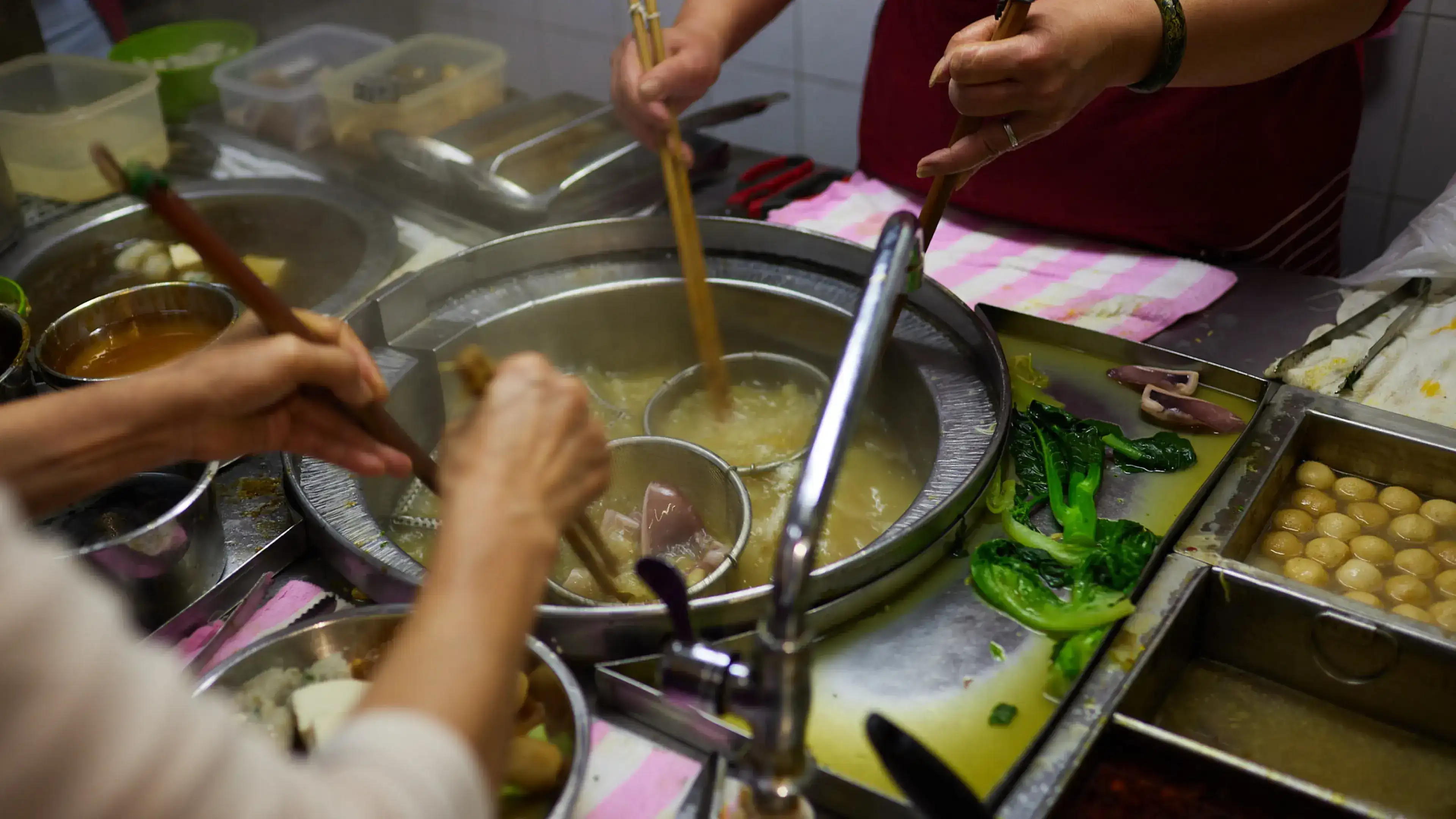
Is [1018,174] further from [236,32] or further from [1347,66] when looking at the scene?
[236,32]

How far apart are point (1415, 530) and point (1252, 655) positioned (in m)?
0.42

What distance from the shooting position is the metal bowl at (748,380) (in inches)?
89.1

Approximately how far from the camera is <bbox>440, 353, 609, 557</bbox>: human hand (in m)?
1.05

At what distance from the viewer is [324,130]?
10.9ft

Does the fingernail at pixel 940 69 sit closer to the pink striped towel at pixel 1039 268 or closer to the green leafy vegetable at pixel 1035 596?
the pink striped towel at pixel 1039 268

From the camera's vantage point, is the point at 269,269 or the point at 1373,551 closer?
the point at 1373,551

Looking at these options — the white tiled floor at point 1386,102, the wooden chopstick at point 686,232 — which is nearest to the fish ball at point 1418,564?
the wooden chopstick at point 686,232

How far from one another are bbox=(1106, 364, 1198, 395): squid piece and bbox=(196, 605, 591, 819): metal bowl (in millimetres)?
1167

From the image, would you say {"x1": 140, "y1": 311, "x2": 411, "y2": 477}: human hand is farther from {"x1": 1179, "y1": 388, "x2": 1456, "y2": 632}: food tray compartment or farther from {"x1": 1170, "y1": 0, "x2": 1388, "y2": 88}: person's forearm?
{"x1": 1170, "y1": 0, "x2": 1388, "y2": 88}: person's forearm

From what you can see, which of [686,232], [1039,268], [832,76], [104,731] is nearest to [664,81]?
[686,232]

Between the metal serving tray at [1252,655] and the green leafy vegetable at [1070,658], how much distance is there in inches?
1.2

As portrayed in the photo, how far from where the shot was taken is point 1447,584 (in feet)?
5.82

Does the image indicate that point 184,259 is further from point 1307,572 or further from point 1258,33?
point 1307,572

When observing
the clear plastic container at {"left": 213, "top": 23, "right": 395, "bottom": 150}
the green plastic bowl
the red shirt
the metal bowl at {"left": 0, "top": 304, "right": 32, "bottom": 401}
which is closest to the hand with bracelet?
the red shirt
